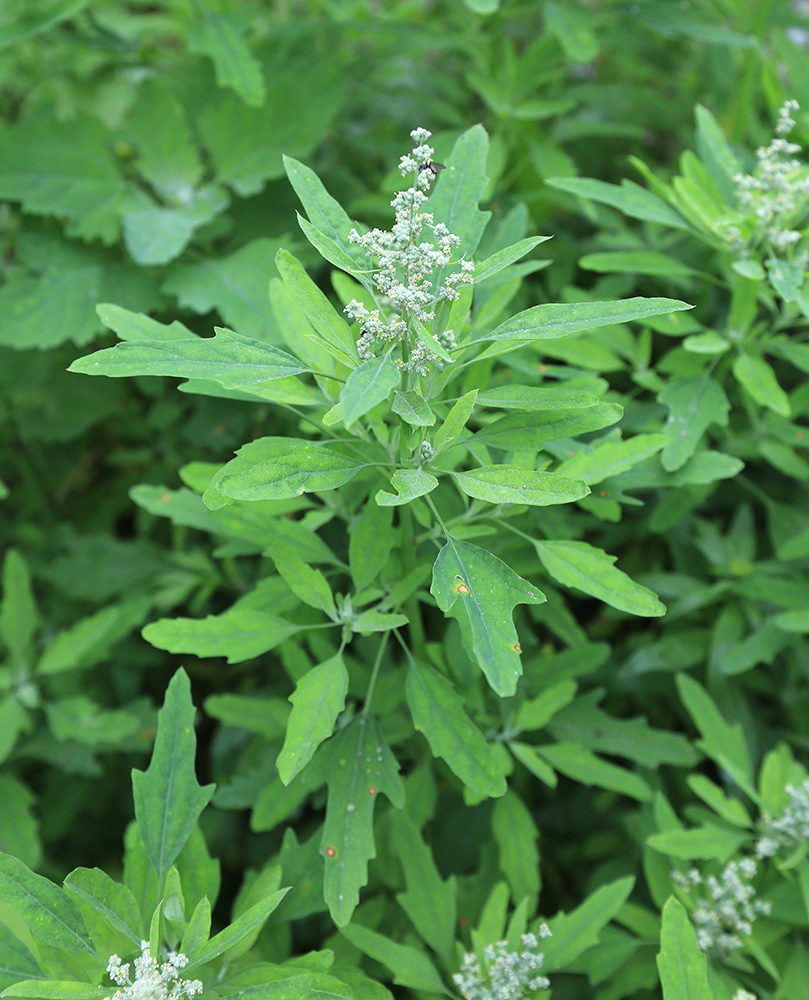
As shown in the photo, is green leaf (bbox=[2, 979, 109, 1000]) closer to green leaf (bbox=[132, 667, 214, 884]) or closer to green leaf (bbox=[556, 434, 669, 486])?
green leaf (bbox=[132, 667, 214, 884])

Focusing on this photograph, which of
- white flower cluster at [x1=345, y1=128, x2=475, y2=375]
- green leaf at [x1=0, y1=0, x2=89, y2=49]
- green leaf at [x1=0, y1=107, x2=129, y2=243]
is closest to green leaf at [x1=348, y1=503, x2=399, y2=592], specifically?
white flower cluster at [x1=345, y1=128, x2=475, y2=375]

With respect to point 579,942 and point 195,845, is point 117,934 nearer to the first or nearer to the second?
point 195,845

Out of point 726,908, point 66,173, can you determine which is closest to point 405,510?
point 726,908

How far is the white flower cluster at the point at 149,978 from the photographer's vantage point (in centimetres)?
100

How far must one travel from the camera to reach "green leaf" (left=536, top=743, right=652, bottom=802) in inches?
58.4

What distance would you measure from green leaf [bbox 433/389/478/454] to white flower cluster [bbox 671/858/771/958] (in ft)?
2.92

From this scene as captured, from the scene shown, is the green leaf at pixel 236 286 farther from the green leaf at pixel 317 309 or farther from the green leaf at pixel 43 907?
the green leaf at pixel 43 907

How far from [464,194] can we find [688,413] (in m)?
0.54

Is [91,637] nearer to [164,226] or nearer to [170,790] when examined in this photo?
[170,790]

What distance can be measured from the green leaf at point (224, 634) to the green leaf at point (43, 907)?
A: 0.33 metres

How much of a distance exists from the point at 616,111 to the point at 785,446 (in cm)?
127

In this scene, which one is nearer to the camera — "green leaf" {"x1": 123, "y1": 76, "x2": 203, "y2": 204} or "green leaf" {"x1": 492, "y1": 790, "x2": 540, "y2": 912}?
"green leaf" {"x1": 492, "y1": 790, "x2": 540, "y2": 912}

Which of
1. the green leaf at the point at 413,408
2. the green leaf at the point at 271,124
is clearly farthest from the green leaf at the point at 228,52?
the green leaf at the point at 413,408

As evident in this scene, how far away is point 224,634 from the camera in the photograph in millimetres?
1213
